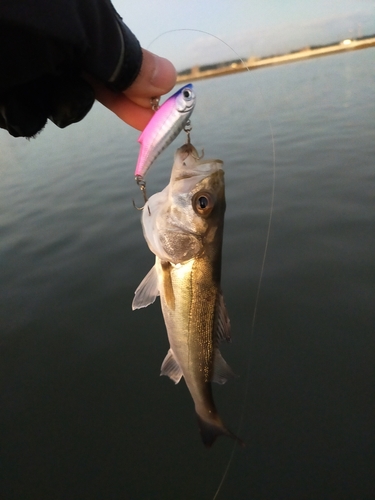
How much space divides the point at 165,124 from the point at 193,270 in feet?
2.66

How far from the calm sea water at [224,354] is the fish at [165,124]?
234 centimetres

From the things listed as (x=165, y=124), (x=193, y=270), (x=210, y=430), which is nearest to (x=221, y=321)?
(x=193, y=270)

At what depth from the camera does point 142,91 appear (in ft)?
5.76

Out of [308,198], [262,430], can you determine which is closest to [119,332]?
[262,430]

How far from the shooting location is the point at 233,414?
10.0 feet

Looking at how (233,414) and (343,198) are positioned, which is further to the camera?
(343,198)

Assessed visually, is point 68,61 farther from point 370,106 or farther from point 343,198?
point 370,106

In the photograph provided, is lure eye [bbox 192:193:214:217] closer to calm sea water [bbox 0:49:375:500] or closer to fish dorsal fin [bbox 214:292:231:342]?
fish dorsal fin [bbox 214:292:231:342]

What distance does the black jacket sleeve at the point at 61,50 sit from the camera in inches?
48.5

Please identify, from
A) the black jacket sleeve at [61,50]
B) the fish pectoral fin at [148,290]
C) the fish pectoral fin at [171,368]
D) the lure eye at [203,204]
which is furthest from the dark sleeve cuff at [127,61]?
the fish pectoral fin at [171,368]

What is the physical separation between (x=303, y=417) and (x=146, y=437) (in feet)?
4.41

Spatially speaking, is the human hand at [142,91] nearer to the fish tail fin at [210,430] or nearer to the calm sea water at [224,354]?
the fish tail fin at [210,430]

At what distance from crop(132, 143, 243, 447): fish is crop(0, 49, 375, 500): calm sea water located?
0.94 metres

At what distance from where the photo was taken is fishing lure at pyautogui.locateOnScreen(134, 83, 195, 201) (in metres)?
Result: 1.58
